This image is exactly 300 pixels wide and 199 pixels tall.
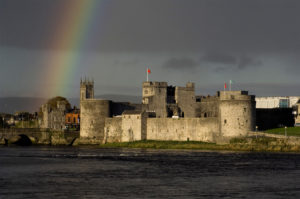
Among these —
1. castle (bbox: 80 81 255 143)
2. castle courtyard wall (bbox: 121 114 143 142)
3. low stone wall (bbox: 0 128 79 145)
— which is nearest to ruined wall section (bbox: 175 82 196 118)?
castle (bbox: 80 81 255 143)

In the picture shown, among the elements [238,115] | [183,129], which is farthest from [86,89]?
[238,115]

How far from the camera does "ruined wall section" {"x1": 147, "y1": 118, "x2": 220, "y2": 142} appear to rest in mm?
75500

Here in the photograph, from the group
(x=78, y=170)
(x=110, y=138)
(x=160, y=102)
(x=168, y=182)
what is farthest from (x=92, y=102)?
(x=168, y=182)

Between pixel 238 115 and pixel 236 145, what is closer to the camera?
pixel 236 145

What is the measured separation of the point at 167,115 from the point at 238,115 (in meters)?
25.6

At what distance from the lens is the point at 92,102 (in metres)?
91.2

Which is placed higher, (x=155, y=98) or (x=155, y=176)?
(x=155, y=98)

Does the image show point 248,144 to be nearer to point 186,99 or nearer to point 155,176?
point 155,176

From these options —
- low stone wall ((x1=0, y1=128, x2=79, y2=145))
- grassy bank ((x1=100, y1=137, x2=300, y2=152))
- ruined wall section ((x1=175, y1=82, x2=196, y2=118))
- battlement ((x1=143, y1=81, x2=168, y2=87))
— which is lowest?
grassy bank ((x1=100, y1=137, x2=300, y2=152))

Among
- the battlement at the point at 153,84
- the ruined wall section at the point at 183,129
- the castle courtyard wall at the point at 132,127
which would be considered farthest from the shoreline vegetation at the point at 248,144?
the battlement at the point at 153,84

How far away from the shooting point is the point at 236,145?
70438 mm

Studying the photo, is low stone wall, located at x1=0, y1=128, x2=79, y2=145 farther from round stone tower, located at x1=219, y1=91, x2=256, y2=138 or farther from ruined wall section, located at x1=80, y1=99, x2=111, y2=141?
round stone tower, located at x1=219, y1=91, x2=256, y2=138

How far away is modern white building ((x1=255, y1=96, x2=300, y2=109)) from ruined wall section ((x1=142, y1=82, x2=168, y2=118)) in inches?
1221

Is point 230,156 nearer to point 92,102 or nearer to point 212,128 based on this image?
point 212,128
